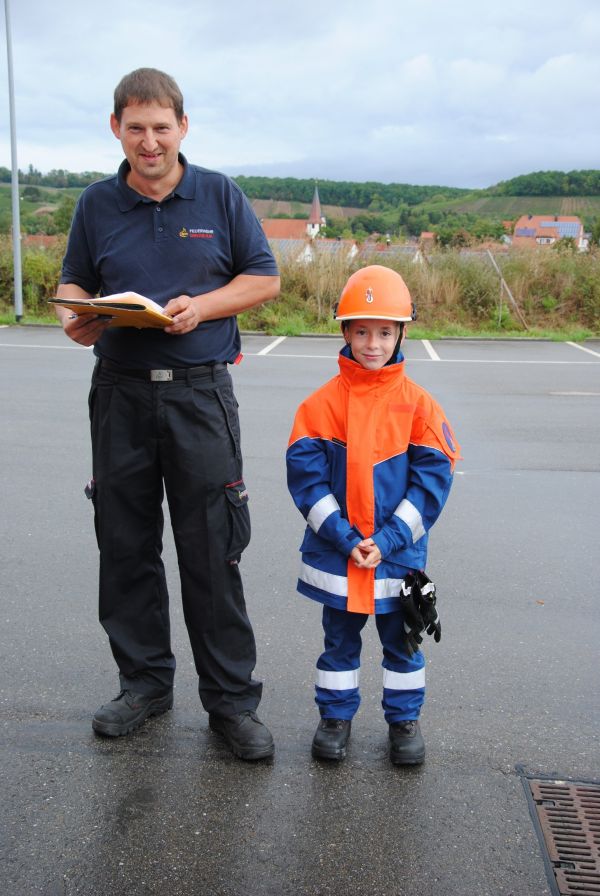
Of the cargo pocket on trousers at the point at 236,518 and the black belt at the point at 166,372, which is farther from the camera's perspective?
the cargo pocket on trousers at the point at 236,518

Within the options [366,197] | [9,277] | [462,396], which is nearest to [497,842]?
[462,396]

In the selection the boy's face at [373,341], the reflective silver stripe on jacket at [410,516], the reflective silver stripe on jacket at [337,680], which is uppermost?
the boy's face at [373,341]

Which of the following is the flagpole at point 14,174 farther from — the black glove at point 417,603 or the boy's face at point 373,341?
the black glove at point 417,603

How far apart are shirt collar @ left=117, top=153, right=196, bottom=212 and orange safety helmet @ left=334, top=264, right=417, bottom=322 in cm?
63

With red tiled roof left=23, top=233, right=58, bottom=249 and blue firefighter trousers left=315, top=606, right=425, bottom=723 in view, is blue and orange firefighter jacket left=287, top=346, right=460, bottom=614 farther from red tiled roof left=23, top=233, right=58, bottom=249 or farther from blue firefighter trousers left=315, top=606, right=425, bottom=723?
red tiled roof left=23, top=233, right=58, bottom=249

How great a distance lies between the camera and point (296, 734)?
3201 mm

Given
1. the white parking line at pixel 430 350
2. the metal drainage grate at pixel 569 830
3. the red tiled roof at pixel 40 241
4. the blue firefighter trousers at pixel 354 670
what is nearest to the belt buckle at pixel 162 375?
the blue firefighter trousers at pixel 354 670

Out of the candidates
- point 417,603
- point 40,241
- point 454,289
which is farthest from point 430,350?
point 417,603

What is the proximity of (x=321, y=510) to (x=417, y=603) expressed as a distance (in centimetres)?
45

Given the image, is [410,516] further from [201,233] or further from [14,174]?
[14,174]

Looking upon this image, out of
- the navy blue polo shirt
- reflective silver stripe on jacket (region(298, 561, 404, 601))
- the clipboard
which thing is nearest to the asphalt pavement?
reflective silver stripe on jacket (region(298, 561, 404, 601))

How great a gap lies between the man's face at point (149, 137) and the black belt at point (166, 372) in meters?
0.63

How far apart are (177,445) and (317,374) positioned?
905 centimetres

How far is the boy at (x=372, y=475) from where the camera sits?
115 inches
